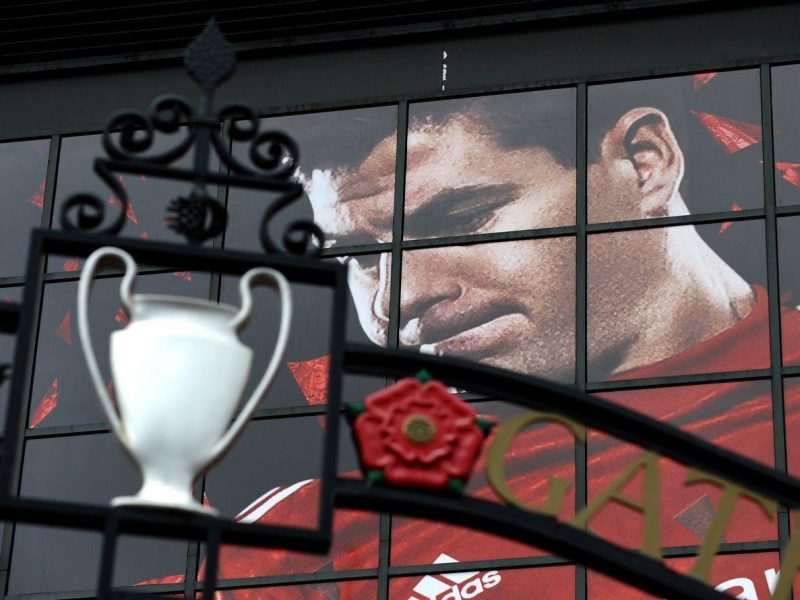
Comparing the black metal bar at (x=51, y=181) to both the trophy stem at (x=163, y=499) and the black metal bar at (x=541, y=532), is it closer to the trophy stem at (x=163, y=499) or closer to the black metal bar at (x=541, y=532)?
the trophy stem at (x=163, y=499)

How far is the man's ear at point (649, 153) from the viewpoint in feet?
45.4

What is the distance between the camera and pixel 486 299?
13797 millimetres

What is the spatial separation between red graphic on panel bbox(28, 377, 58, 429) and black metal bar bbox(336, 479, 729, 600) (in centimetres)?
887

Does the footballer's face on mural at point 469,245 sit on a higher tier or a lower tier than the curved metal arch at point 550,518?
higher

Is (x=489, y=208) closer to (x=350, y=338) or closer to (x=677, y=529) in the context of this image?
(x=350, y=338)

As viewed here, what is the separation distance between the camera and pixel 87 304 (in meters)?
5.79

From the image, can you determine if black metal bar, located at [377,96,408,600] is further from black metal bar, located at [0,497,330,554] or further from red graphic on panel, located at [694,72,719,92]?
black metal bar, located at [0,497,330,554]

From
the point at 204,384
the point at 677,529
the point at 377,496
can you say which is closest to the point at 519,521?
the point at 377,496

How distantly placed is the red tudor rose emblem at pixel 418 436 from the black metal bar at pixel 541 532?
0.06 metres

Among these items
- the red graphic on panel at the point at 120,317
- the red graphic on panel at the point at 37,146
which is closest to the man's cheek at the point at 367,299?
the red graphic on panel at the point at 120,317

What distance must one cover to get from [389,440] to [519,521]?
1.41 ft

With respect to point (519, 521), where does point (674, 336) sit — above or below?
above

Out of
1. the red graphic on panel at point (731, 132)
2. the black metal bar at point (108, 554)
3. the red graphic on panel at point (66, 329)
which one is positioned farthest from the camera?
the red graphic on panel at point (66, 329)

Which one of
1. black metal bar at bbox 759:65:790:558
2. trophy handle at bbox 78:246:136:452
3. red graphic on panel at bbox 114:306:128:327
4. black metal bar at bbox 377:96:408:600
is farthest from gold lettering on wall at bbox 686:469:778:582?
red graphic on panel at bbox 114:306:128:327
